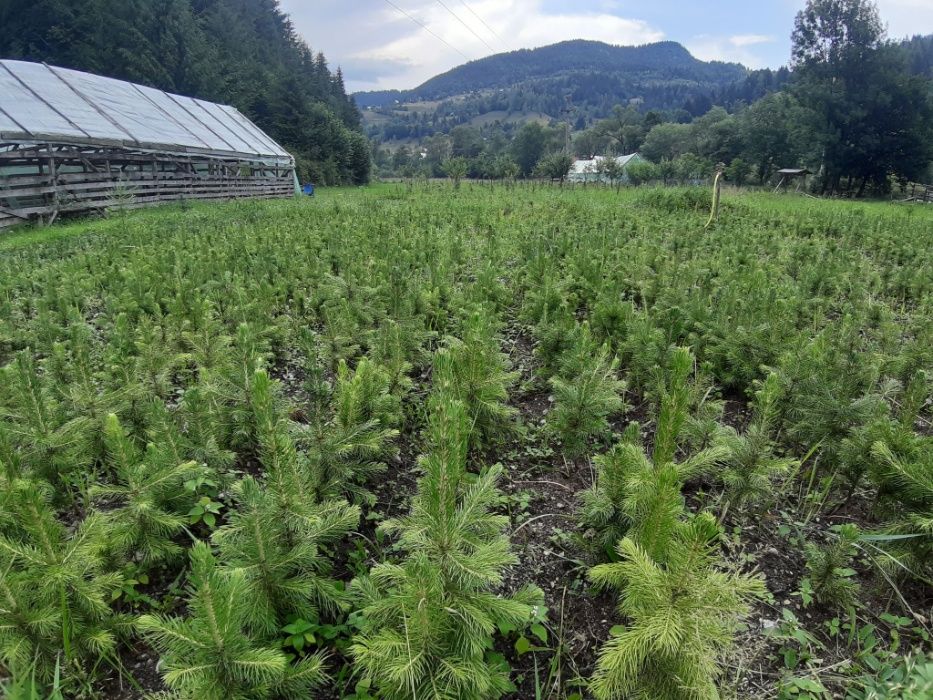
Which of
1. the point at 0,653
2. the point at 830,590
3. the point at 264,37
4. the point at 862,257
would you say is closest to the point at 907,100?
the point at 862,257

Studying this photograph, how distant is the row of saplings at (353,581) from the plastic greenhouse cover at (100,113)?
1361 centimetres

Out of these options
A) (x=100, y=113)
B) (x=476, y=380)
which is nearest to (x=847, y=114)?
(x=100, y=113)

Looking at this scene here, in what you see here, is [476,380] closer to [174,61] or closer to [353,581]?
[353,581]

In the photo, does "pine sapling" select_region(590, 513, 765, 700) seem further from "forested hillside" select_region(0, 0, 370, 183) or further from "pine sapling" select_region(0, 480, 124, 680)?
"forested hillside" select_region(0, 0, 370, 183)

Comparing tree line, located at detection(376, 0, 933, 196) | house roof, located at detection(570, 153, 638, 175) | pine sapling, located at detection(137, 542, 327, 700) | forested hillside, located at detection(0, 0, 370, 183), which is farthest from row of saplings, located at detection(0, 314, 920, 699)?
house roof, located at detection(570, 153, 638, 175)

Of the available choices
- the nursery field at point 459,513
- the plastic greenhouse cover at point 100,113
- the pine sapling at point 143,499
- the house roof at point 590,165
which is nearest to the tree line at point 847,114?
the house roof at point 590,165

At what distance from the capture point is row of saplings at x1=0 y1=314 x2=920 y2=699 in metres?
1.43

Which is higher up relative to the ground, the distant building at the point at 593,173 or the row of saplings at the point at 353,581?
the distant building at the point at 593,173

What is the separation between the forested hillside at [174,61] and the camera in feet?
142

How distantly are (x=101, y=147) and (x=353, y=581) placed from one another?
16.9 meters

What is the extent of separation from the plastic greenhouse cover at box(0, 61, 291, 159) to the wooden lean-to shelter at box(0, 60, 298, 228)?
0.12ft

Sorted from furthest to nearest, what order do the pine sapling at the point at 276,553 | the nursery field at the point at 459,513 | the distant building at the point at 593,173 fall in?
the distant building at the point at 593,173, the pine sapling at the point at 276,553, the nursery field at the point at 459,513

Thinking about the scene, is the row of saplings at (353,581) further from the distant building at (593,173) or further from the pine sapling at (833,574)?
the distant building at (593,173)

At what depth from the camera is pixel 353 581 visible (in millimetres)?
1806
